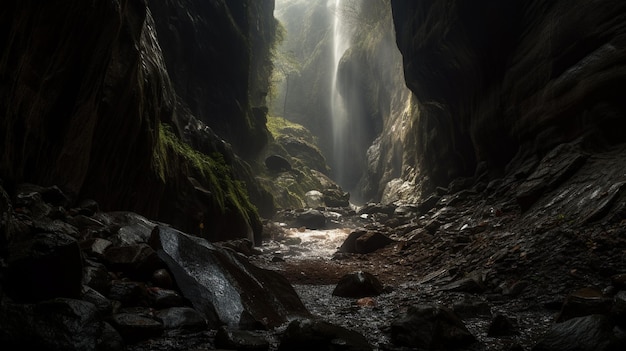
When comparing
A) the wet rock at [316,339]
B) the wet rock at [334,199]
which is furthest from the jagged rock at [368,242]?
the wet rock at [334,199]

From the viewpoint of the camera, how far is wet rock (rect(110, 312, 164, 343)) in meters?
3.23

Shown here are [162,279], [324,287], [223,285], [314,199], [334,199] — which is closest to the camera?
[162,279]

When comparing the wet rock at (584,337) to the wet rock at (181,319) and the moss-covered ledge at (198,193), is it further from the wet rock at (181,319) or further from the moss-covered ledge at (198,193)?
the moss-covered ledge at (198,193)

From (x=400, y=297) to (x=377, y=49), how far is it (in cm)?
4464

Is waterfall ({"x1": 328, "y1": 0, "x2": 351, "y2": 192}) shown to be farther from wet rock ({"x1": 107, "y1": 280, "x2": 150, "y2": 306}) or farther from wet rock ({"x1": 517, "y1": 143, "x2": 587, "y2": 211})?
wet rock ({"x1": 107, "y1": 280, "x2": 150, "y2": 306})

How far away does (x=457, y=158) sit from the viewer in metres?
19.1

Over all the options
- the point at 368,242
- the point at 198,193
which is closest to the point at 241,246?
the point at 198,193

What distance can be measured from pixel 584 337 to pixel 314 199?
105 feet

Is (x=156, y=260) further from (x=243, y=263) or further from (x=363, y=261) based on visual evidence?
(x=363, y=261)

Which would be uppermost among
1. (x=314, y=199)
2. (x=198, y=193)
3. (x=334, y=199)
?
(x=334, y=199)

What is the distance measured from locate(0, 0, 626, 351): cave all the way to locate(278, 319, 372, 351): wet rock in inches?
0.8

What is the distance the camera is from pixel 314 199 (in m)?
34.8

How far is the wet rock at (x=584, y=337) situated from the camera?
2.85 metres

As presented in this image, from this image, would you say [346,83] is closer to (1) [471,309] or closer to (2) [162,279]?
(1) [471,309]
